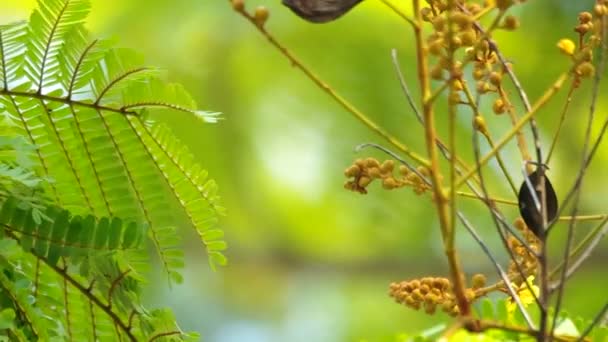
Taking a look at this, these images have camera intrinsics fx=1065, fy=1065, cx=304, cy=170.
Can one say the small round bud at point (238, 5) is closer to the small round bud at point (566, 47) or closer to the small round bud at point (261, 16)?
the small round bud at point (261, 16)

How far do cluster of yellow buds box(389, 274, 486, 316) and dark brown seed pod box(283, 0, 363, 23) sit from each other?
0.13 m

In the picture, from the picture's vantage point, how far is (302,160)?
2252 mm

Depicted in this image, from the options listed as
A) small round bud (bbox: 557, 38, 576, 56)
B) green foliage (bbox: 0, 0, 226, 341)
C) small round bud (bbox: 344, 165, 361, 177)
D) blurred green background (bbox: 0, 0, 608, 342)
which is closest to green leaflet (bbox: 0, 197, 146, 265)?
green foliage (bbox: 0, 0, 226, 341)

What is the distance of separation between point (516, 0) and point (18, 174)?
28 centimetres

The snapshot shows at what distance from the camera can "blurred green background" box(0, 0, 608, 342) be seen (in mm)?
2131

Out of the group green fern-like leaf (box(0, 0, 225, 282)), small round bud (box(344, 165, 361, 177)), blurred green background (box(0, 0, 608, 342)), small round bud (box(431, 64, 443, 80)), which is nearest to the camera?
small round bud (box(431, 64, 443, 80))

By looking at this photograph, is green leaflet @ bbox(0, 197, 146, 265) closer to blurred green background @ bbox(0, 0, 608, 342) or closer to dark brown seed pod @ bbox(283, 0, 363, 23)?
dark brown seed pod @ bbox(283, 0, 363, 23)

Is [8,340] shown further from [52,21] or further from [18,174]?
[52,21]

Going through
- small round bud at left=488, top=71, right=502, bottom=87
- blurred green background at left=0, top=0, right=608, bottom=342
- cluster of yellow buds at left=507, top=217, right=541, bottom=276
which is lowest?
blurred green background at left=0, top=0, right=608, bottom=342

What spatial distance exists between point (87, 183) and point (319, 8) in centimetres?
24

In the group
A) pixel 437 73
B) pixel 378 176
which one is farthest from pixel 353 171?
pixel 437 73

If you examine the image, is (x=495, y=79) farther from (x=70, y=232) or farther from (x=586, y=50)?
(x=70, y=232)

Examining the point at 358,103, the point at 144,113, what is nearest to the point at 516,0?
the point at 144,113

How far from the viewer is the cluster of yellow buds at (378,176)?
1.70 ft
